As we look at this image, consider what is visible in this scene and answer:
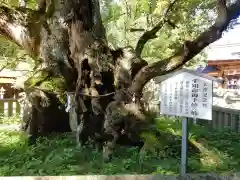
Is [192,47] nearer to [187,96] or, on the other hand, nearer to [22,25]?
[187,96]

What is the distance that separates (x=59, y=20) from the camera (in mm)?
6711

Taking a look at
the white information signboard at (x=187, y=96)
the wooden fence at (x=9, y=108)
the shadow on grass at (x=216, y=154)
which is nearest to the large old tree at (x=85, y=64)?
the white information signboard at (x=187, y=96)

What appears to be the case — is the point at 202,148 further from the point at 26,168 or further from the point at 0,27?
the point at 0,27

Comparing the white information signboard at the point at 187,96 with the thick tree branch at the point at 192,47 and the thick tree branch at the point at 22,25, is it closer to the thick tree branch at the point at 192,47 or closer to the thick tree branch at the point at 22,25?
the thick tree branch at the point at 192,47

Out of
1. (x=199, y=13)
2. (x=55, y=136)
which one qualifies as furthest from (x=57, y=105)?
(x=199, y=13)

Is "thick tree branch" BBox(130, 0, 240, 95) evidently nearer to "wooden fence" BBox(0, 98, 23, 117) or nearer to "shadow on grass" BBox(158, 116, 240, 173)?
"shadow on grass" BBox(158, 116, 240, 173)

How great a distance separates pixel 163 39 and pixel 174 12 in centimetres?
866

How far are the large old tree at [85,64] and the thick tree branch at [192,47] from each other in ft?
0.05

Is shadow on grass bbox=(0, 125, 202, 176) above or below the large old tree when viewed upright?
below

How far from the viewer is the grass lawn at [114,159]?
16.5 ft

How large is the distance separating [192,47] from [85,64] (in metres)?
1.93

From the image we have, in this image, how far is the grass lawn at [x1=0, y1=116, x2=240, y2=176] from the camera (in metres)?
5.02

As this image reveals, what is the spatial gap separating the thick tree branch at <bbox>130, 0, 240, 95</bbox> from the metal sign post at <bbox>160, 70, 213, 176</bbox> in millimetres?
617

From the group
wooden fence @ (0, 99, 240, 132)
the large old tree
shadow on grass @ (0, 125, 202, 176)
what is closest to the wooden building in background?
wooden fence @ (0, 99, 240, 132)
